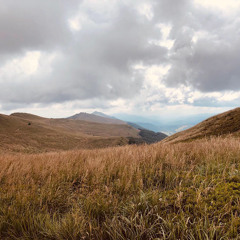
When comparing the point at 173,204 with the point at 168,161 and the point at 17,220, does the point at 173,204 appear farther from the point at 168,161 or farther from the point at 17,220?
the point at 17,220

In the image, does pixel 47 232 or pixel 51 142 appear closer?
pixel 47 232

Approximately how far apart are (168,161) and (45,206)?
11.6ft

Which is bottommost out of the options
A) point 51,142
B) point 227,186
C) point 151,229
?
point 51,142

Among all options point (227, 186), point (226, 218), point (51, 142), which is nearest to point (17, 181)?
point (226, 218)

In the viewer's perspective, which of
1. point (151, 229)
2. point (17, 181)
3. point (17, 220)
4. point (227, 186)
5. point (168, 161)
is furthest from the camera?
point (168, 161)

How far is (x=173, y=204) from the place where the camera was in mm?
2533

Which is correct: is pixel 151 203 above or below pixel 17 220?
above

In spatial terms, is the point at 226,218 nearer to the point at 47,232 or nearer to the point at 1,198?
the point at 47,232

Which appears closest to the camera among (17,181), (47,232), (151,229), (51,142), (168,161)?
(151,229)

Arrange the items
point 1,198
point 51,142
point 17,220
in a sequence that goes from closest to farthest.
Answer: point 17,220 → point 1,198 → point 51,142

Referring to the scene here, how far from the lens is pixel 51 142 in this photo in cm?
7994

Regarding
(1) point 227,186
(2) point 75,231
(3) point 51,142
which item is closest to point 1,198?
(2) point 75,231

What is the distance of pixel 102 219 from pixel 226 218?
1.87 metres

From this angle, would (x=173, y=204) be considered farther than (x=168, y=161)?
No
